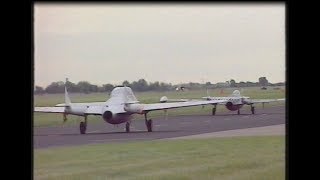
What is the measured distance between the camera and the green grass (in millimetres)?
1376

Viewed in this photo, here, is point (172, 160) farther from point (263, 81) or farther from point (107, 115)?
point (263, 81)

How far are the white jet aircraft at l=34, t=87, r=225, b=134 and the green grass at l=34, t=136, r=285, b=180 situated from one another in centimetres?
10

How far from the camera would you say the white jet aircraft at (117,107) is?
1453mm

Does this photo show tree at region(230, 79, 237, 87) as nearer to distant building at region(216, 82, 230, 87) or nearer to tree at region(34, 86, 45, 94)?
distant building at region(216, 82, 230, 87)

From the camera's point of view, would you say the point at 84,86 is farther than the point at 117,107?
No

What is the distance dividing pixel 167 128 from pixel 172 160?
163 millimetres

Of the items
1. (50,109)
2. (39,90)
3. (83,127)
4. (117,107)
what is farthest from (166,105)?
(39,90)

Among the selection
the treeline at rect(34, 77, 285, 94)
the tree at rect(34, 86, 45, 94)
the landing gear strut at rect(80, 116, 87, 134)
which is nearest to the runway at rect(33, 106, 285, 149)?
the landing gear strut at rect(80, 116, 87, 134)

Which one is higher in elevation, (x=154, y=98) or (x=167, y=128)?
(x=154, y=98)

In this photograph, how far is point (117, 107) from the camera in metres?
1.55

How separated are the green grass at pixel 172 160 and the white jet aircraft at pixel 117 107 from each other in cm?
10
